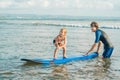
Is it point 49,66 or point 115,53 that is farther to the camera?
point 115,53

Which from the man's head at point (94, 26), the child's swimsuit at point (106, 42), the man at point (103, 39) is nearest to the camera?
the man's head at point (94, 26)

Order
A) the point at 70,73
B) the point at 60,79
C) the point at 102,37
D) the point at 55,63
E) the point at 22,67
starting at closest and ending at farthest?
1. the point at 60,79
2. the point at 70,73
3. the point at 22,67
4. the point at 55,63
5. the point at 102,37

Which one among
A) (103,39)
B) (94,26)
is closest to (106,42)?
(103,39)

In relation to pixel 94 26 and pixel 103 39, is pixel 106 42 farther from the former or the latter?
pixel 94 26

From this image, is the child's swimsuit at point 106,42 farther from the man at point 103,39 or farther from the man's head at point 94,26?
the man's head at point 94,26

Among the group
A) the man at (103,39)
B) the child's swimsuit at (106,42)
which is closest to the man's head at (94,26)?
the man at (103,39)

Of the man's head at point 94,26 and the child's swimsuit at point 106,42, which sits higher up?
the man's head at point 94,26

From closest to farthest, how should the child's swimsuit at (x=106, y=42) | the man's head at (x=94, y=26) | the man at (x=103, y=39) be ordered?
the man's head at (x=94, y=26)
the man at (x=103, y=39)
the child's swimsuit at (x=106, y=42)

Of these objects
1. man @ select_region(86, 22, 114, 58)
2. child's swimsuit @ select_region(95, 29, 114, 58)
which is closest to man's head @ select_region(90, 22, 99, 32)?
man @ select_region(86, 22, 114, 58)

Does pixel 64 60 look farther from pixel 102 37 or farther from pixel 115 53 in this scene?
pixel 115 53

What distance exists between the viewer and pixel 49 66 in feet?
42.3

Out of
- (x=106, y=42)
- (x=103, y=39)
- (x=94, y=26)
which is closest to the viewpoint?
(x=94, y=26)

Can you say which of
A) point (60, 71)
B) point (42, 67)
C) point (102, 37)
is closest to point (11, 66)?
point (42, 67)

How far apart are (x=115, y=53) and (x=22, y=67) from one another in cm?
637
